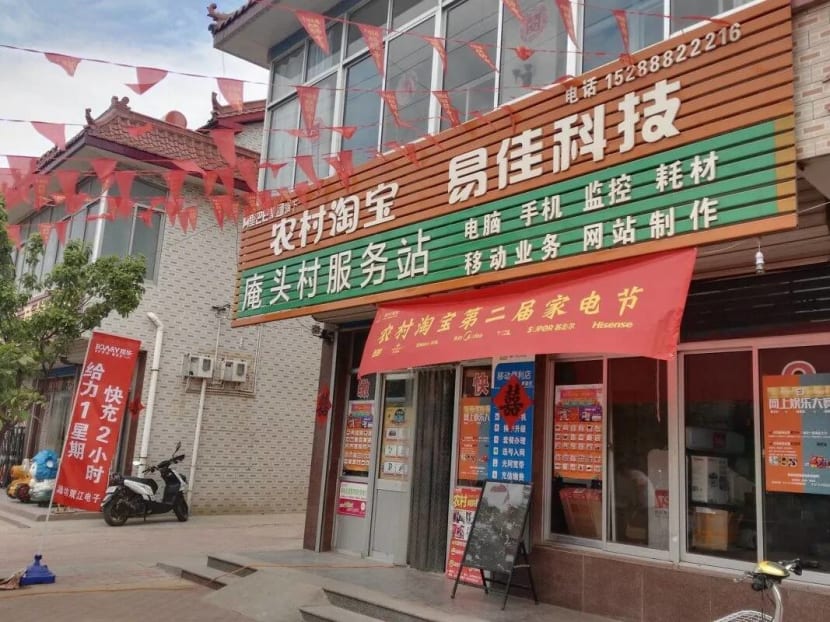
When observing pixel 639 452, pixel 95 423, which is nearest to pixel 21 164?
pixel 95 423

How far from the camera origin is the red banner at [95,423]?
769cm

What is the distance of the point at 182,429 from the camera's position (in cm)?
1419

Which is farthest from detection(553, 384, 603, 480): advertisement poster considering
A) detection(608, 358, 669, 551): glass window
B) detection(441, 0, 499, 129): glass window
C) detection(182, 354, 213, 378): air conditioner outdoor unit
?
detection(182, 354, 213, 378): air conditioner outdoor unit

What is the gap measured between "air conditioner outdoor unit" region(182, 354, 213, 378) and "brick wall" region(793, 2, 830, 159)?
12062 millimetres

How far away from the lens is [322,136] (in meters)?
9.39

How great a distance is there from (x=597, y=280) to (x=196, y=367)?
34.8 ft

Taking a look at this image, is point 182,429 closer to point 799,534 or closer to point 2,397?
point 2,397

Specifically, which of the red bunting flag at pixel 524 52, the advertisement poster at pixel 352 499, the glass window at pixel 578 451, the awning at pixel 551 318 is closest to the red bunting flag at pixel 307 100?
the red bunting flag at pixel 524 52

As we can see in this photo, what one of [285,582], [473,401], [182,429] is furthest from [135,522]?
[473,401]

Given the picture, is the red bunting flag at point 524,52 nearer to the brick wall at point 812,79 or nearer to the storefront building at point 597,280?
the storefront building at point 597,280

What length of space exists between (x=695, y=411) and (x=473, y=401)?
100 inches

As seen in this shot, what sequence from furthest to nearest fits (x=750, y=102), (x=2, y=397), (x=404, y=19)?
(x=404, y=19) → (x=2, y=397) → (x=750, y=102)

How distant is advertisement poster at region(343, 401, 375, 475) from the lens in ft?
30.3

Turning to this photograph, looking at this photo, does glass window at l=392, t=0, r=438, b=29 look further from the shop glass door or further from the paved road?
the paved road
